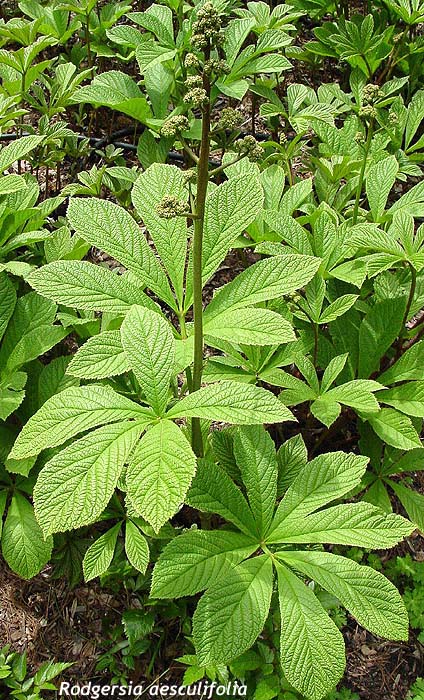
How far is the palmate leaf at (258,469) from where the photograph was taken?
1.72 m

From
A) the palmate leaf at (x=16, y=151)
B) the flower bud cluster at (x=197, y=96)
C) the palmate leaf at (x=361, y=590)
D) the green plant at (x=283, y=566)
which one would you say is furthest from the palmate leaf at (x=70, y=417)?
the palmate leaf at (x=16, y=151)

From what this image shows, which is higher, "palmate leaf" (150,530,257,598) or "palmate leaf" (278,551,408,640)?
"palmate leaf" (150,530,257,598)

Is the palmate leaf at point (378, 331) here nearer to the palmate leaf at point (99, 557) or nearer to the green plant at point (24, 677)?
the palmate leaf at point (99, 557)

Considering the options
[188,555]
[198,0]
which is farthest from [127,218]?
[198,0]

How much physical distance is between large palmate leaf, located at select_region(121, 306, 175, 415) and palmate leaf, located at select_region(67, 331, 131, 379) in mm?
46

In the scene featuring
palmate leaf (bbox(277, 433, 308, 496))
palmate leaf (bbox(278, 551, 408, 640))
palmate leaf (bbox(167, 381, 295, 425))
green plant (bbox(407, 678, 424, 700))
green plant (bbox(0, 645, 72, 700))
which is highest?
palmate leaf (bbox(167, 381, 295, 425))

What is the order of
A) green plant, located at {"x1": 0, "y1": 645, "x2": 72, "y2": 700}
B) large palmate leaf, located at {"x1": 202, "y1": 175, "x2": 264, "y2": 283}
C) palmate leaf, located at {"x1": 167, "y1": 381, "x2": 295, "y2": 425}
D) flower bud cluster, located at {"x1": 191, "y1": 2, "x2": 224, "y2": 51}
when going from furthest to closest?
green plant, located at {"x1": 0, "y1": 645, "x2": 72, "y2": 700}, large palmate leaf, located at {"x1": 202, "y1": 175, "x2": 264, "y2": 283}, palmate leaf, located at {"x1": 167, "y1": 381, "x2": 295, "y2": 425}, flower bud cluster, located at {"x1": 191, "y1": 2, "x2": 224, "y2": 51}

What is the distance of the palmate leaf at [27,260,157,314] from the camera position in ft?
5.30

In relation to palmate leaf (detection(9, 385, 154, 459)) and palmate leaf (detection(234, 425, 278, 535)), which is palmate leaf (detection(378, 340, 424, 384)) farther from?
palmate leaf (detection(9, 385, 154, 459))

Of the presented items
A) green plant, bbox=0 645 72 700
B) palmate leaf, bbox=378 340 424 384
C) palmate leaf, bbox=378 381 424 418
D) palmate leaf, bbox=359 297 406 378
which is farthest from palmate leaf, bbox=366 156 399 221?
green plant, bbox=0 645 72 700

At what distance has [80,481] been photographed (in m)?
1.35

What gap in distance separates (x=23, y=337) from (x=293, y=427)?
1055 mm

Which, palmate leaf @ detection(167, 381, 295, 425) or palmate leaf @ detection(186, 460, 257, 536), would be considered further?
palmate leaf @ detection(186, 460, 257, 536)

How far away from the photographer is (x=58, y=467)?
53.6 inches
